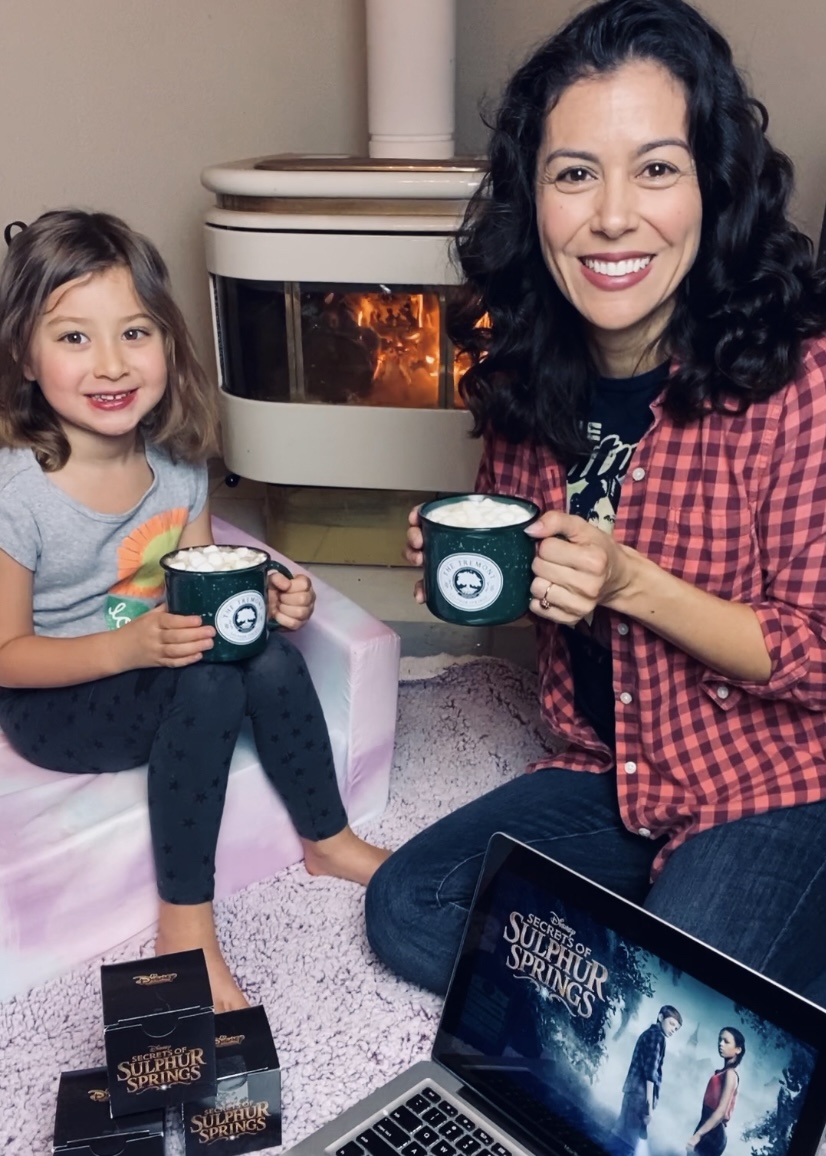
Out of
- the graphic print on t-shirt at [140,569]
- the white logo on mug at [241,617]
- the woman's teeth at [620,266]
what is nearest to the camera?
the woman's teeth at [620,266]

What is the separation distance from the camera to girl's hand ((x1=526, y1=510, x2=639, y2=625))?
36.0 inches

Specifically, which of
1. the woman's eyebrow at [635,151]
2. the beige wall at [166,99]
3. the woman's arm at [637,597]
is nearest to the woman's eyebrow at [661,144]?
the woman's eyebrow at [635,151]

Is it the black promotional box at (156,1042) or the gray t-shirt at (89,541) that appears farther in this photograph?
the gray t-shirt at (89,541)

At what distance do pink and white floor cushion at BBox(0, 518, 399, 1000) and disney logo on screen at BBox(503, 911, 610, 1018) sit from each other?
46 cm

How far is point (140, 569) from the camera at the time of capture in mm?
1367

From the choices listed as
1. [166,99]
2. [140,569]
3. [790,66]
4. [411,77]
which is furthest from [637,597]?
[166,99]

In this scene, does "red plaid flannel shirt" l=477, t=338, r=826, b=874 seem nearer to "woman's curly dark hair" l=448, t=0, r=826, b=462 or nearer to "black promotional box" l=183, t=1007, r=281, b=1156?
"woman's curly dark hair" l=448, t=0, r=826, b=462

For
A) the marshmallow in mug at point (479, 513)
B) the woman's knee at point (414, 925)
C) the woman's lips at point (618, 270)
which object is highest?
the woman's lips at point (618, 270)

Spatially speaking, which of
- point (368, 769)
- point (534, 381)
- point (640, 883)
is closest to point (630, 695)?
point (640, 883)

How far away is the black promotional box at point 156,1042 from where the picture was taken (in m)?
0.92

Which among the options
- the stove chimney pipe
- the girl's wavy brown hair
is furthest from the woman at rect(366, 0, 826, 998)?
the stove chimney pipe

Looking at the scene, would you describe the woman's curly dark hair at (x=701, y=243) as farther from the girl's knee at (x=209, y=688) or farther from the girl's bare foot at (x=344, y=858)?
the girl's bare foot at (x=344, y=858)

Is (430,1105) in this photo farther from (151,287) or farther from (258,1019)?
(151,287)

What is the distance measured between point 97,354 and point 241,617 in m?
0.37
